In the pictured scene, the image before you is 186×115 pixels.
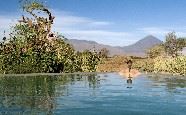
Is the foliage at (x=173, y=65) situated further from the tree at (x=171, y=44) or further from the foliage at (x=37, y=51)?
the tree at (x=171, y=44)

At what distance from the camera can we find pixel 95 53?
241ft

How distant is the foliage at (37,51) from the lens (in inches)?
2377

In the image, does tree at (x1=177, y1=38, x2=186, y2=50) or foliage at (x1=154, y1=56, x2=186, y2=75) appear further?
tree at (x1=177, y1=38, x2=186, y2=50)

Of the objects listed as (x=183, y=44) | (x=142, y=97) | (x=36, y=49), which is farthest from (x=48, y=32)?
(x=183, y=44)

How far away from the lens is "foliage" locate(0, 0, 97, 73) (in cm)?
6038

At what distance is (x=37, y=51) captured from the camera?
209 ft

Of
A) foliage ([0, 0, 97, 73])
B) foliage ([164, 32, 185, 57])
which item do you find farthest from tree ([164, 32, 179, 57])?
foliage ([0, 0, 97, 73])

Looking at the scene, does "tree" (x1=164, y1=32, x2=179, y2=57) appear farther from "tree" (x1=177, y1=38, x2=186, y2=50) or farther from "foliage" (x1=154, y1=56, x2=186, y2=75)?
"foliage" (x1=154, y1=56, x2=186, y2=75)

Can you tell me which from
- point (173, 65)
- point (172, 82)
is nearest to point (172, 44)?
point (173, 65)

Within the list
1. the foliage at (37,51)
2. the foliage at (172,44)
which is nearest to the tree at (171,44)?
the foliage at (172,44)

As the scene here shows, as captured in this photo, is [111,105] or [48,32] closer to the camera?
[111,105]

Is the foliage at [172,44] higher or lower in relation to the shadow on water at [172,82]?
higher

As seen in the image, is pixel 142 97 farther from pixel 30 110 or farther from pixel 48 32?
pixel 48 32

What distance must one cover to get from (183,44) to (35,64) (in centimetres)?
8174
